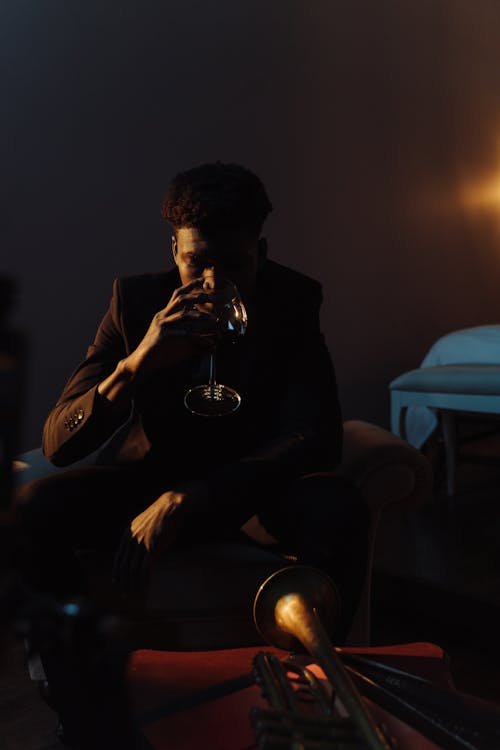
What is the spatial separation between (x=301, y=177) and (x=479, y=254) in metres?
1.90

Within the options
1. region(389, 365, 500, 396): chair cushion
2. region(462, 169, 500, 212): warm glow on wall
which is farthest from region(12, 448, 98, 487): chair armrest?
region(462, 169, 500, 212): warm glow on wall

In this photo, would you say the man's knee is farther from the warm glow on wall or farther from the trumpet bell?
the warm glow on wall

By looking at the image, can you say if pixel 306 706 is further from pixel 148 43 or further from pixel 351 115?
pixel 351 115

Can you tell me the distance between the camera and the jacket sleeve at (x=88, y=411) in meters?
1.50

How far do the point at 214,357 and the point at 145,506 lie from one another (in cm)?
34

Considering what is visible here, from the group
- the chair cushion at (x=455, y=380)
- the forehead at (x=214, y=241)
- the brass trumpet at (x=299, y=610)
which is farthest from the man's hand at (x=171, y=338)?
the chair cushion at (x=455, y=380)

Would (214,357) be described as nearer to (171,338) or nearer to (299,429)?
(171,338)

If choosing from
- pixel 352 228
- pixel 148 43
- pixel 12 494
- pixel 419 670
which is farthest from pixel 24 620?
pixel 352 228

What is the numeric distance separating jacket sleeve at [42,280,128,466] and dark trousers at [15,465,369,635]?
61 mm

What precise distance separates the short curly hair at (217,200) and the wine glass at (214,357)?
17 centimetres

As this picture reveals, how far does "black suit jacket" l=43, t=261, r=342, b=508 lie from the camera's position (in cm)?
154

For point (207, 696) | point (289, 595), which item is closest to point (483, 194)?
point (289, 595)

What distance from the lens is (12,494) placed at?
0.36 m

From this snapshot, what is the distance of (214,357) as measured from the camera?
1.53 m
